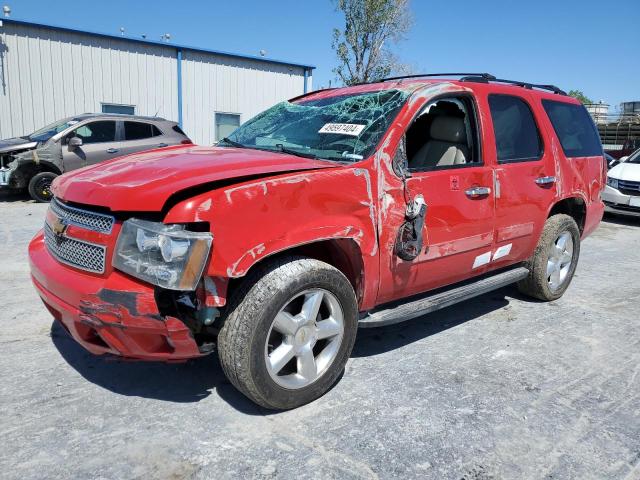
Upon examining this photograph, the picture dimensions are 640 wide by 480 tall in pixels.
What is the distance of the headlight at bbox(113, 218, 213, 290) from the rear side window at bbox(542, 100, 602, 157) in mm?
3625

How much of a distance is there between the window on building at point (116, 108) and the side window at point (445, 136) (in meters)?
13.6

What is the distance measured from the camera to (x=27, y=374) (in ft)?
10.1

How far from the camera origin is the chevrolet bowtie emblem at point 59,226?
2705mm

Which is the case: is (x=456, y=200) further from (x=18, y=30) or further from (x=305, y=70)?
(x=305, y=70)

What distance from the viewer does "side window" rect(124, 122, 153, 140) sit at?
10672 mm

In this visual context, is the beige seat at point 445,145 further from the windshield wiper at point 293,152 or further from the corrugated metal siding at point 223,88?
the corrugated metal siding at point 223,88

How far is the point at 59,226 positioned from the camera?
2744 millimetres

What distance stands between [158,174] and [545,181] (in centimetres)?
318

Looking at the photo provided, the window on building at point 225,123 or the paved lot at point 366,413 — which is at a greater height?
the window on building at point 225,123

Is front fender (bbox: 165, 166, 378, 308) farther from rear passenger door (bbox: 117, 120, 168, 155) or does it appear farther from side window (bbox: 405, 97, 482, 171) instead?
rear passenger door (bbox: 117, 120, 168, 155)

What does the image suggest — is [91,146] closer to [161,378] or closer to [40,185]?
[40,185]

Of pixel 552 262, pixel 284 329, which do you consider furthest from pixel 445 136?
pixel 284 329

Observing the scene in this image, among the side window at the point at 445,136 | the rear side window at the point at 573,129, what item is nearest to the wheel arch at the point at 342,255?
the side window at the point at 445,136

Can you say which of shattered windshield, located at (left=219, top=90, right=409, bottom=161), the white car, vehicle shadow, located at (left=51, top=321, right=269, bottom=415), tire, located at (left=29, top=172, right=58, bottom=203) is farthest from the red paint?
tire, located at (left=29, top=172, right=58, bottom=203)
